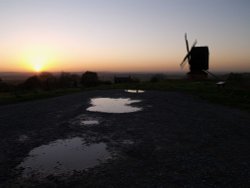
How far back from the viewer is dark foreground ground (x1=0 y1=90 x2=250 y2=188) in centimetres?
587

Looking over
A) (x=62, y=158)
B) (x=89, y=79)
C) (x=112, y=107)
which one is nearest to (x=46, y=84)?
(x=89, y=79)

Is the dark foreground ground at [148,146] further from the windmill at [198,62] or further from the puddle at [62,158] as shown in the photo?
the windmill at [198,62]

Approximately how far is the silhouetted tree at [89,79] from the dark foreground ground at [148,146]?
3197cm

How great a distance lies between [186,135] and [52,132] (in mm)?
6329

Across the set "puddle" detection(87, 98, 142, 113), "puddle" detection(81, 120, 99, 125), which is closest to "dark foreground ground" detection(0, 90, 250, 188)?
"puddle" detection(81, 120, 99, 125)

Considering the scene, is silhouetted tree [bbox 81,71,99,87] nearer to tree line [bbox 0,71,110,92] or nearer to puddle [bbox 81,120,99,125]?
tree line [bbox 0,71,110,92]

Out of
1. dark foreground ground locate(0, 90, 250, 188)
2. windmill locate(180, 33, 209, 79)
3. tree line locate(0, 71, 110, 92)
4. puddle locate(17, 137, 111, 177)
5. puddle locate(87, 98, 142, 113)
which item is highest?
windmill locate(180, 33, 209, 79)

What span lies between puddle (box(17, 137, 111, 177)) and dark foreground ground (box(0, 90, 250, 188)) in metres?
0.33

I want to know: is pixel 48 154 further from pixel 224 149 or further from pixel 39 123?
pixel 224 149

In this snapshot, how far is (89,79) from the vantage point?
162ft

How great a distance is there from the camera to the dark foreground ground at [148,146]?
19.2ft

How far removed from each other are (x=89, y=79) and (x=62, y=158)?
42571 mm

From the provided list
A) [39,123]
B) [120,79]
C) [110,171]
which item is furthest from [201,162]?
[120,79]

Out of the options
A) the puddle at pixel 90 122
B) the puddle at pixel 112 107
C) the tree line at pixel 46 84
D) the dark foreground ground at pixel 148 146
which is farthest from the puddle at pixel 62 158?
the tree line at pixel 46 84
